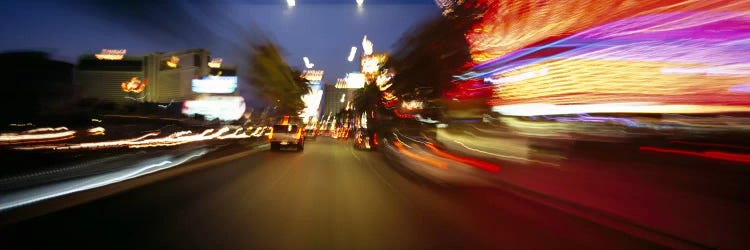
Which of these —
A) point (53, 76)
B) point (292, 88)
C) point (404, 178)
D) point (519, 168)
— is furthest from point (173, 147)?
point (292, 88)

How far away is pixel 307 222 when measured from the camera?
27.8ft

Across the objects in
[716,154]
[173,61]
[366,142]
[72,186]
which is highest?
[173,61]

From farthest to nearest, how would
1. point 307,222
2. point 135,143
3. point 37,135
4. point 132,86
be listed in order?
point 132,86 < point 135,143 < point 37,135 < point 307,222

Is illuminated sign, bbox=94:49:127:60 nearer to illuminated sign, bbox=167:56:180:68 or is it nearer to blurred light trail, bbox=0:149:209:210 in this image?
illuminated sign, bbox=167:56:180:68

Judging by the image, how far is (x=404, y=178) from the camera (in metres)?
17.2

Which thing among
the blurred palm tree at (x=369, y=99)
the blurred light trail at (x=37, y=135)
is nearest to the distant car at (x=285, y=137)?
the blurred light trail at (x=37, y=135)

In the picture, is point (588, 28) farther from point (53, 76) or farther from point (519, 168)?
point (53, 76)

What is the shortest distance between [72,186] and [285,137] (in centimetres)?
2170

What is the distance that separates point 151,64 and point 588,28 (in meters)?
57.5

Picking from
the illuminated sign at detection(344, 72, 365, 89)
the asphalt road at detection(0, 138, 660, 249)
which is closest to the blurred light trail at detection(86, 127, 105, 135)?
the asphalt road at detection(0, 138, 660, 249)

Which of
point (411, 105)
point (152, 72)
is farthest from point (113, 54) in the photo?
point (411, 105)

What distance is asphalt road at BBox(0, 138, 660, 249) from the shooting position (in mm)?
6938

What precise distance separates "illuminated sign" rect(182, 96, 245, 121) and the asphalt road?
5161 centimetres

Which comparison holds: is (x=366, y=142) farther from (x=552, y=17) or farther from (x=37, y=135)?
(x=37, y=135)
